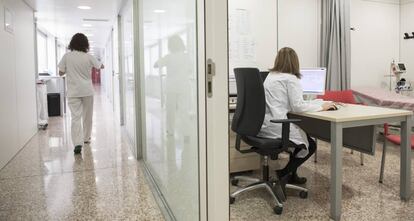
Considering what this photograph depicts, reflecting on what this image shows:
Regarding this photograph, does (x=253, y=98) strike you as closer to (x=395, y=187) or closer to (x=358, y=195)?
(x=358, y=195)

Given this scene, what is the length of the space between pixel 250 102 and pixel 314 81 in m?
1.32

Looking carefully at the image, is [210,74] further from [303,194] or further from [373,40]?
[373,40]

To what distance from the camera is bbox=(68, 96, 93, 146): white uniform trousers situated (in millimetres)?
4238

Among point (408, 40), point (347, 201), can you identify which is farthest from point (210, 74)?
point (408, 40)

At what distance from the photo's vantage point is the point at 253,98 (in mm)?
2383

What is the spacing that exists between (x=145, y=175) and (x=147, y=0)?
65.6 inches

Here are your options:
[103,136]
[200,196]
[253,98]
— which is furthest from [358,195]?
[103,136]

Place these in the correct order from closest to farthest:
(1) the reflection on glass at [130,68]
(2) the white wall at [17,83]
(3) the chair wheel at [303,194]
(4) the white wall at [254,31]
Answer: (3) the chair wheel at [303,194], (2) the white wall at [17,83], (4) the white wall at [254,31], (1) the reflection on glass at [130,68]

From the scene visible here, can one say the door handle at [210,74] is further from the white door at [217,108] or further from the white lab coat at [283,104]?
the white lab coat at [283,104]

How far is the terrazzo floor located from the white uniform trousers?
7.72 ft

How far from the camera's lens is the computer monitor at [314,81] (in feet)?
11.0

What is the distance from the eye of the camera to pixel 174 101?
85.2 inches

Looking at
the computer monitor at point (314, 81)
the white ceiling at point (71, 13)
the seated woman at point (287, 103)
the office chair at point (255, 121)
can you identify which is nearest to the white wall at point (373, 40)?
the computer monitor at point (314, 81)

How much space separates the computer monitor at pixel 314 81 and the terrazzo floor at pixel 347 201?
812mm
